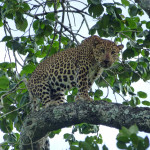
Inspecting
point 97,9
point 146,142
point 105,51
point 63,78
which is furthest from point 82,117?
point 146,142

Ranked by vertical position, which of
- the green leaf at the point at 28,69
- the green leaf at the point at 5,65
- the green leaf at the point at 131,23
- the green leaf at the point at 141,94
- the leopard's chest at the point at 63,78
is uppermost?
the green leaf at the point at 131,23

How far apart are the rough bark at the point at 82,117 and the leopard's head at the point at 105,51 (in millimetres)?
1731

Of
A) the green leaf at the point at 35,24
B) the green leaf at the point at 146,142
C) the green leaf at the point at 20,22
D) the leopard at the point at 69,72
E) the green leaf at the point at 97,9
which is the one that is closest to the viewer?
the green leaf at the point at 146,142

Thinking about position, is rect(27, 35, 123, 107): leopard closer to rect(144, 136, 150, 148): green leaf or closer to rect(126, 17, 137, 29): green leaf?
rect(126, 17, 137, 29): green leaf

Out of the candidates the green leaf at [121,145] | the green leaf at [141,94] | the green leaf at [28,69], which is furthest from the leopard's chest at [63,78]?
the green leaf at [121,145]

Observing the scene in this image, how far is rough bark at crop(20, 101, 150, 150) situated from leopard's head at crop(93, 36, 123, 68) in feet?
5.68

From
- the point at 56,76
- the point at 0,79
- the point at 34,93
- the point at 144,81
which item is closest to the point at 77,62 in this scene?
the point at 56,76

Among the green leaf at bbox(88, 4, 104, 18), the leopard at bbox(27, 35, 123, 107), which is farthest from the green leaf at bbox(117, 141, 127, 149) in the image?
the leopard at bbox(27, 35, 123, 107)

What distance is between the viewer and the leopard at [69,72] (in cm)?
636

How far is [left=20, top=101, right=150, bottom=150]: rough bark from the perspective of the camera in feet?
14.3

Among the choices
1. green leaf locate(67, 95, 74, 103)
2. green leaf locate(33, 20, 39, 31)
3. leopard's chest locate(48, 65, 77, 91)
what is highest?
green leaf locate(33, 20, 39, 31)

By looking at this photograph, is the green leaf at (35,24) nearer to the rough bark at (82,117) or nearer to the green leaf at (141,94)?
the rough bark at (82,117)

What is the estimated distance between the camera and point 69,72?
657cm

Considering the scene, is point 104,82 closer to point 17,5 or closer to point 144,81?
point 144,81
